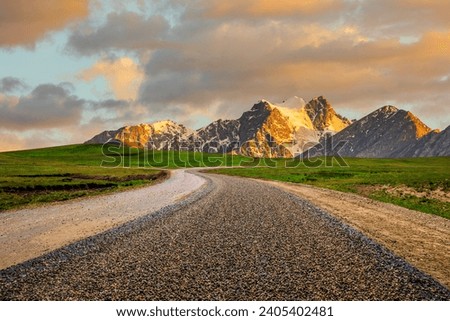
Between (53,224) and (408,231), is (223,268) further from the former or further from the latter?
(53,224)

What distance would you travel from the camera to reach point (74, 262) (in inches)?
612

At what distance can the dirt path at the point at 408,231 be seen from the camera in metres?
15.7

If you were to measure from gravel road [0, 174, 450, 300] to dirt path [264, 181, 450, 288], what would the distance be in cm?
105

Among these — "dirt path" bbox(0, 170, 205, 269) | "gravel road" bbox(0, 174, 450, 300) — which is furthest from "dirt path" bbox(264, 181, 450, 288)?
"dirt path" bbox(0, 170, 205, 269)

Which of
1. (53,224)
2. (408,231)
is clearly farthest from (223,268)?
(53,224)

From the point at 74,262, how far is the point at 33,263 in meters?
1.57

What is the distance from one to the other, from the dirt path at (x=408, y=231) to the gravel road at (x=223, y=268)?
1050 millimetres

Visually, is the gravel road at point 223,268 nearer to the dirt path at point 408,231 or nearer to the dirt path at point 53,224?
the dirt path at point 408,231

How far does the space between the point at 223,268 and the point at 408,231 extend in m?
13.1

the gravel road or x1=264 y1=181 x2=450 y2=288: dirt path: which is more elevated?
the gravel road

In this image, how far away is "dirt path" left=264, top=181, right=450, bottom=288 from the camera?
1570 centimetres

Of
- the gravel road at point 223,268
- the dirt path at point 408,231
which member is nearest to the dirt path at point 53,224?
the gravel road at point 223,268

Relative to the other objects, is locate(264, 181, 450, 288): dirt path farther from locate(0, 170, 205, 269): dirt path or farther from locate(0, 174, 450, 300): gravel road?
locate(0, 170, 205, 269): dirt path

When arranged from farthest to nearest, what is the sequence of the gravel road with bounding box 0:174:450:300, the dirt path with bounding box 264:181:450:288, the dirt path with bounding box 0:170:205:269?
1. the dirt path with bounding box 0:170:205:269
2. the dirt path with bounding box 264:181:450:288
3. the gravel road with bounding box 0:174:450:300
